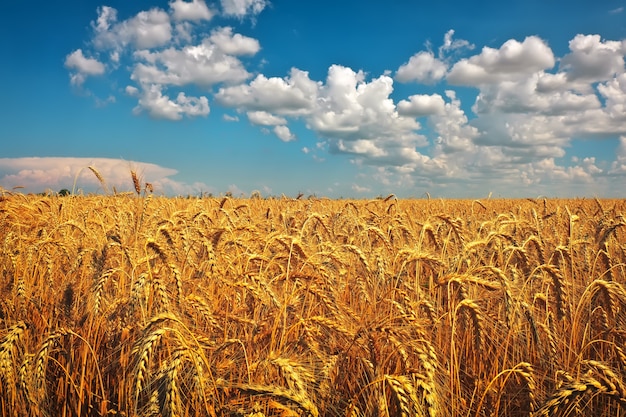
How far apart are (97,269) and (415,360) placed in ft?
7.11

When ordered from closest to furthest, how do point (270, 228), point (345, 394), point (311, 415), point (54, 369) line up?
point (311, 415) < point (345, 394) < point (54, 369) < point (270, 228)

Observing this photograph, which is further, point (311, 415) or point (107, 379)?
point (107, 379)

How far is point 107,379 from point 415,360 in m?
1.89

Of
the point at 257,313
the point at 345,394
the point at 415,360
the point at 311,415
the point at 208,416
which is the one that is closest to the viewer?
the point at 311,415

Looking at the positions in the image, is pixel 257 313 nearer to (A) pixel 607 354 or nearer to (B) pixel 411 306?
(B) pixel 411 306

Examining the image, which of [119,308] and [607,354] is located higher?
[119,308]

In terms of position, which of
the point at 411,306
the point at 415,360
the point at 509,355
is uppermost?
the point at 411,306

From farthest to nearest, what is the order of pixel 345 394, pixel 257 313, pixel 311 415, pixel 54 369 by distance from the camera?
pixel 54 369 < pixel 257 313 < pixel 345 394 < pixel 311 415

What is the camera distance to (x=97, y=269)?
2.88 m

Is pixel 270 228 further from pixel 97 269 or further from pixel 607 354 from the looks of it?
pixel 607 354

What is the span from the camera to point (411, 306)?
8.06ft

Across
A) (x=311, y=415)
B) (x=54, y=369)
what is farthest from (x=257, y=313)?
(x=54, y=369)

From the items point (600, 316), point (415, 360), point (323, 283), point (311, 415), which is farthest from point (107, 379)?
point (600, 316)

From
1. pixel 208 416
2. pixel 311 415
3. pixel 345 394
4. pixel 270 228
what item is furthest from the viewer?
pixel 270 228
